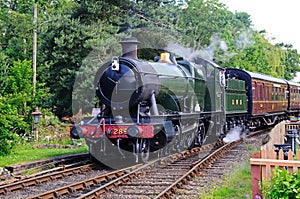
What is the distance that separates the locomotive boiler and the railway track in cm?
83

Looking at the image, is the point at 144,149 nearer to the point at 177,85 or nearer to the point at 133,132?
the point at 133,132

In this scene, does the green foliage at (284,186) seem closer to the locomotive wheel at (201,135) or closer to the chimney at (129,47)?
the chimney at (129,47)

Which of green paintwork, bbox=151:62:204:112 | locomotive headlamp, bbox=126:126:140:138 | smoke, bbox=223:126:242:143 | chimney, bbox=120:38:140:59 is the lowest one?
smoke, bbox=223:126:242:143

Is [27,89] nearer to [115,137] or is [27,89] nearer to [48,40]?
[115,137]

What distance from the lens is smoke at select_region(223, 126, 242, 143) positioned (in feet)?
66.0

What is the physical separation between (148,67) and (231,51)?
32.9 meters

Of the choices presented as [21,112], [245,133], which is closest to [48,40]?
[21,112]

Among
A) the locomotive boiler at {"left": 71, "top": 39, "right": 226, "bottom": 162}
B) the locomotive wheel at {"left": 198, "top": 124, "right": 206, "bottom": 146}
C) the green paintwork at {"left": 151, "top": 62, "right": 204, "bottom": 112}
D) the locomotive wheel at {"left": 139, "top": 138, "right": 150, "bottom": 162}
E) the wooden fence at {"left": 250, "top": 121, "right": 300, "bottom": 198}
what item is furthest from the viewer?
the locomotive wheel at {"left": 198, "top": 124, "right": 206, "bottom": 146}

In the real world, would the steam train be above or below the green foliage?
above

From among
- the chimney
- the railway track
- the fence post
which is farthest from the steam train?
the fence post

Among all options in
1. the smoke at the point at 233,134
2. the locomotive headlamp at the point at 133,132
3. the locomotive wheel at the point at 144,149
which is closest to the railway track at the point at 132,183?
the locomotive wheel at the point at 144,149

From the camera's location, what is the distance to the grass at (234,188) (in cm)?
874

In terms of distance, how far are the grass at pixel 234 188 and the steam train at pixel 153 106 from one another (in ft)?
7.63

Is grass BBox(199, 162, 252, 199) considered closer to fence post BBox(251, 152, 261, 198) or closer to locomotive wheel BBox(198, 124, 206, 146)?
fence post BBox(251, 152, 261, 198)
